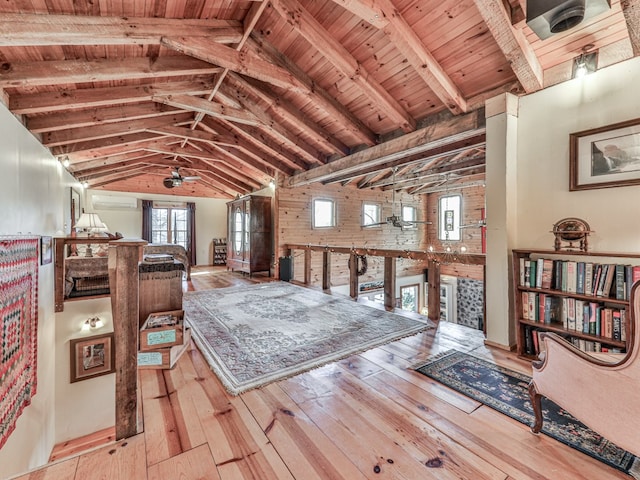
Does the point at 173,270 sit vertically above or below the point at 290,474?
above

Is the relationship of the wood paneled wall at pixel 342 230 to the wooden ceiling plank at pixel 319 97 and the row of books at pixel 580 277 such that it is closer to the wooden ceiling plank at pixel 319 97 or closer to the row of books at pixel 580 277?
the wooden ceiling plank at pixel 319 97

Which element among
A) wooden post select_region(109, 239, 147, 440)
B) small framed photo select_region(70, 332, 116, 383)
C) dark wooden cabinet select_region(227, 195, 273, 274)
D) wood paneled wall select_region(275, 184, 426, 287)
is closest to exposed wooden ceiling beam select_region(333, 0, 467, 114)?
wooden post select_region(109, 239, 147, 440)

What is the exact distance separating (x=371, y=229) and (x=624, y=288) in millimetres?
6439

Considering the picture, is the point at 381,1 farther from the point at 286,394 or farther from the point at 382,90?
the point at 286,394

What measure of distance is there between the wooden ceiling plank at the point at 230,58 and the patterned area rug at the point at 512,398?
339cm

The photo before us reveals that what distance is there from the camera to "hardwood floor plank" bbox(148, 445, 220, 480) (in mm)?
1316

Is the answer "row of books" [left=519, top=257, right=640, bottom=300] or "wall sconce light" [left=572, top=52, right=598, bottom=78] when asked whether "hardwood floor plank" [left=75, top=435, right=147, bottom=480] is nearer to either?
"row of books" [left=519, top=257, right=640, bottom=300]

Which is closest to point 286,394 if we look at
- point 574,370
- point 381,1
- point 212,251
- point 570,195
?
point 574,370

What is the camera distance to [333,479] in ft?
4.26

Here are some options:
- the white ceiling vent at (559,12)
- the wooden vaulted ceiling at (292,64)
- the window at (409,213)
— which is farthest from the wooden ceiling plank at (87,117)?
the window at (409,213)

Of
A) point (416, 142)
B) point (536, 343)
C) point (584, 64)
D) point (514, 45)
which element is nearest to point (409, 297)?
point (416, 142)

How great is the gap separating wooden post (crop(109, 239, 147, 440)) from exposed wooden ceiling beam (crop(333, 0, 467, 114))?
232cm

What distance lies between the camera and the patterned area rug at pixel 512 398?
1436 mm

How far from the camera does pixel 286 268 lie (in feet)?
20.8
